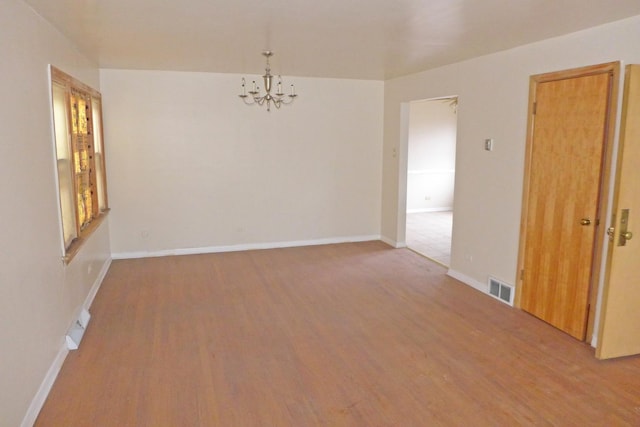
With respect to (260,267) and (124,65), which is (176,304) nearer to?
(260,267)

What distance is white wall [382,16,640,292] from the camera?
346 cm

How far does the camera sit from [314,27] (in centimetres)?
333

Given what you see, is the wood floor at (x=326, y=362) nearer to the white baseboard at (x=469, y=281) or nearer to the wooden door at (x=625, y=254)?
the white baseboard at (x=469, y=281)

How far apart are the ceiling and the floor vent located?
86.1 inches

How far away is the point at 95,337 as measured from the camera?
358 centimetres

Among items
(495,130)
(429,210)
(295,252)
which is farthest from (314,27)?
(429,210)

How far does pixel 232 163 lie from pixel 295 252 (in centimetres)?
148

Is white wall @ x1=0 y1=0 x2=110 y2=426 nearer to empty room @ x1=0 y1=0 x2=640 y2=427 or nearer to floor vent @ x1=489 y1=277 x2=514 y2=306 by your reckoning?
empty room @ x1=0 y1=0 x2=640 y2=427

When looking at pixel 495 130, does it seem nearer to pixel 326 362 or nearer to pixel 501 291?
pixel 501 291

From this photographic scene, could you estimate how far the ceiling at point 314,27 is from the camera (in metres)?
2.78

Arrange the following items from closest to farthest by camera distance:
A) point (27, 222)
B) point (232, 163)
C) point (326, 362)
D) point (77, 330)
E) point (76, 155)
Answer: point (27, 222), point (326, 362), point (77, 330), point (76, 155), point (232, 163)

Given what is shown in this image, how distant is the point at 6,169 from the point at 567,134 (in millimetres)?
3807

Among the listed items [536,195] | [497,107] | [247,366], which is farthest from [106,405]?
[497,107]

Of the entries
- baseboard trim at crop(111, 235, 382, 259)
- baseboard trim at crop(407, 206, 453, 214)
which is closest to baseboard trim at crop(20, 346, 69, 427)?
baseboard trim at crop(111, 235, 382, 259)
